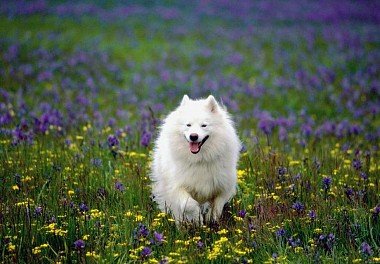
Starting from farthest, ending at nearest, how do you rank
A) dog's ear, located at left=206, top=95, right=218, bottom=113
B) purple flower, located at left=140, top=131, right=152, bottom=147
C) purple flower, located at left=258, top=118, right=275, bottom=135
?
purple flower, located at left=258, top=118, right=275, bottom=135
purple flower, located at left=140, top=131, right=152, bottom=147
dog's ear, located at left=206, top=95, right=218, bottom=113

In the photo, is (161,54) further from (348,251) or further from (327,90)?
(348,251)

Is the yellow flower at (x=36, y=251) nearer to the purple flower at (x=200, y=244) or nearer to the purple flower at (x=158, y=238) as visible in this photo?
the purple flower at (x=158, y=238)

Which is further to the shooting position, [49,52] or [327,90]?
[49,52]

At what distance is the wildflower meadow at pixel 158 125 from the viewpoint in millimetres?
4875

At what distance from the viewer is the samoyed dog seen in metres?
5.65

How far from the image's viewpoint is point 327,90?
44.8 feet

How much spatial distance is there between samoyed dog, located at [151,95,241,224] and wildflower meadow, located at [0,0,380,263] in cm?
23

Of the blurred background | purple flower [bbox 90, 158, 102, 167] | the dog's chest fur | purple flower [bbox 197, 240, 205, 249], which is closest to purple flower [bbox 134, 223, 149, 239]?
purple flower [bbox 197, 240, 205, 249]

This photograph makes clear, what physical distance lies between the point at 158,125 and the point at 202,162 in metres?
3.37

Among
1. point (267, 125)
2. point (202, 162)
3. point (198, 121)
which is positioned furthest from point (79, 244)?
point (267, 125)

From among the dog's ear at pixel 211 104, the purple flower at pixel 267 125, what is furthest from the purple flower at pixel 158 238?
the purple flower at pixel 267 125

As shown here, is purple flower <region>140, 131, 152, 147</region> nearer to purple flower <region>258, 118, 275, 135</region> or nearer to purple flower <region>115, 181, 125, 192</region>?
purple flower <region>115, 181, 125, 192</region>

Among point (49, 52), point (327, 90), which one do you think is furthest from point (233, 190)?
point (49, 52)

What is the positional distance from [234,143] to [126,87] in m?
8.52
